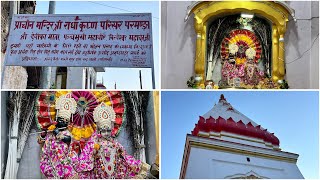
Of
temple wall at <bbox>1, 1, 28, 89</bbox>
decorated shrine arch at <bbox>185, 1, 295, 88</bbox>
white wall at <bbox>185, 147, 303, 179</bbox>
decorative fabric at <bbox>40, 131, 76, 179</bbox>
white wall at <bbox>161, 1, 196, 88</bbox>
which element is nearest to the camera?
white wall at <bbox>185, 147, 303, 179</bbox>

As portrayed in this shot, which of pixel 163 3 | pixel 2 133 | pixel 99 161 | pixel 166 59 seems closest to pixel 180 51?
pixel 166 59

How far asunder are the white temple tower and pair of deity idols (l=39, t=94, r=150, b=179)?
27.1 inches

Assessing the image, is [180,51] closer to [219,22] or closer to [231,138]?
[219,22]

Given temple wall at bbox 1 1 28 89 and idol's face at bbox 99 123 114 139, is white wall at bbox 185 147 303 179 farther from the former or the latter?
temple wall at bbox 1 1 28 89

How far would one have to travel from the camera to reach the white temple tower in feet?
20.9

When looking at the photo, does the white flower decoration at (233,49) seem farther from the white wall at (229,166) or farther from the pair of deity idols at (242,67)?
the white wall at (229,166)

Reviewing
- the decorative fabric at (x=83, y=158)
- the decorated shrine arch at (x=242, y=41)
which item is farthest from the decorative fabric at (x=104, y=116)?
the decorated shrine arch at (x=242, y=41)

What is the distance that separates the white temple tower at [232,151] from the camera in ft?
20.9

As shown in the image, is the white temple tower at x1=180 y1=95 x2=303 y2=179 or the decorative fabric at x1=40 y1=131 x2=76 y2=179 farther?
the decorative fabric at x1=40 y1=131 x2=76 y2=179

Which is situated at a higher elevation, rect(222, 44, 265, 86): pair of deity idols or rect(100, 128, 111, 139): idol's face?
rect(222, 44, 265, 86): pair of deity idols

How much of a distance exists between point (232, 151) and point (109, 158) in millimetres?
1518

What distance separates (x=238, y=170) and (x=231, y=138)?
0.44 m

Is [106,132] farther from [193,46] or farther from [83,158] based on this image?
[193,46]

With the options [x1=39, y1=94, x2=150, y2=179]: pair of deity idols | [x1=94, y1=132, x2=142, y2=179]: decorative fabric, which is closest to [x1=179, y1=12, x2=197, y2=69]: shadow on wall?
[x1=39, y1=94, x2=150, y2=179]: pair of deity idols
